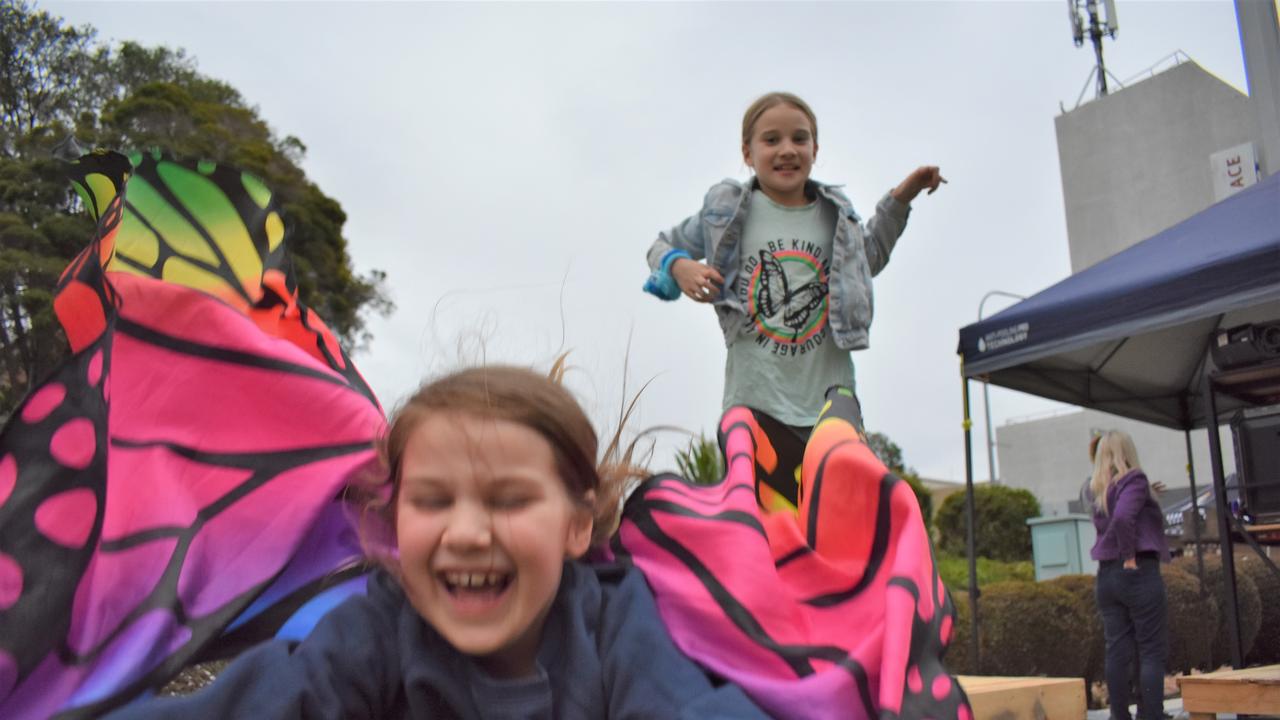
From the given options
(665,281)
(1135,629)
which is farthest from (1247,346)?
(665,281)

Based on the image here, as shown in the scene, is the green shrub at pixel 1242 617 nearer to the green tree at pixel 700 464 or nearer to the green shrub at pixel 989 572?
the green shrub at pixel 989 572

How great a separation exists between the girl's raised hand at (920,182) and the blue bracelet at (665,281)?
621 mm

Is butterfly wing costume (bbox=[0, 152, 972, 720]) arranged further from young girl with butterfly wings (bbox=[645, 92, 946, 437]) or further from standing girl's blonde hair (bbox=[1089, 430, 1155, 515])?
standing girl's blonde hair (bbox=[1089, 430, 1155, 515])

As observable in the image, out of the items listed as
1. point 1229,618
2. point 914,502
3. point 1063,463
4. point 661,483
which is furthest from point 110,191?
point 1063,463

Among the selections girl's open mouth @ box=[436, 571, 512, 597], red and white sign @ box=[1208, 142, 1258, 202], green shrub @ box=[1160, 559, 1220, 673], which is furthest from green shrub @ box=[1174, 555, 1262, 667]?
red and white sign @ box=[1208, 142, 1258, 202]

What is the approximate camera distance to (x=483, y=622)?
1.37 m

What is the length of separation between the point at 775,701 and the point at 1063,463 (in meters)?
39.7

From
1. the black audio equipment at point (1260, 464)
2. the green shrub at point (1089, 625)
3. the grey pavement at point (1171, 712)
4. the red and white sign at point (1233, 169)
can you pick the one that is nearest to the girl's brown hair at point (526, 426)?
the black audio equipment at point (1260, 464)

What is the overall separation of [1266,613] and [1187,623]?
1.67 m

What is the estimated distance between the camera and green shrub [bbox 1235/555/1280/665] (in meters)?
8.93

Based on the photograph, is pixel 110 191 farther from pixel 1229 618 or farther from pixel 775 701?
pixel 1229 618

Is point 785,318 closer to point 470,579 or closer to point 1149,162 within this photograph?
point 470,579

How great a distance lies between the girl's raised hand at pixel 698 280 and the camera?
2.73 metres

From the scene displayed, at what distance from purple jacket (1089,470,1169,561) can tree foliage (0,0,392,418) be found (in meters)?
13.1
